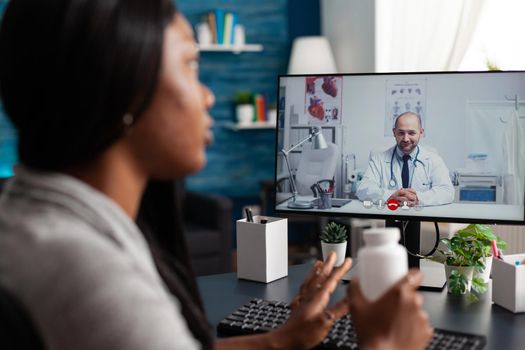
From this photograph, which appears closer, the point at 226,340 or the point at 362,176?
the point at 226,340

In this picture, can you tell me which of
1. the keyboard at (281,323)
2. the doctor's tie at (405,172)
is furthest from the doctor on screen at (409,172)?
the keyboard at (281,323)

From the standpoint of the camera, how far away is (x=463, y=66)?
13.9 feet

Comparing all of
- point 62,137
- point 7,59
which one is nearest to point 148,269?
point 62,137

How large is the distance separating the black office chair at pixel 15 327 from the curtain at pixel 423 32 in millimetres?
3650

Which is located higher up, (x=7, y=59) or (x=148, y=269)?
(x=7, y=59)

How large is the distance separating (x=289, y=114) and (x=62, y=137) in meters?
1.04

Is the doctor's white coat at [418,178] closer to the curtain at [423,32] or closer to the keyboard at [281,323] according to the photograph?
the keyboard at [281,323]

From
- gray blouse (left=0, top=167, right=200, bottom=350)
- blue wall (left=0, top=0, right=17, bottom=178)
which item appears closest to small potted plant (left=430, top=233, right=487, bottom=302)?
gray blouse (left=0, top=167, right=200, bottom=350)

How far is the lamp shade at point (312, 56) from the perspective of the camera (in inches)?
196

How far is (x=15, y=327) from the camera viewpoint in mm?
871

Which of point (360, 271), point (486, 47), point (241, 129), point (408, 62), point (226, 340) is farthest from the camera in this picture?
point (241, 129)

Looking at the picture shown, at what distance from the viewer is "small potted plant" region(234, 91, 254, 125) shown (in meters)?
5.12

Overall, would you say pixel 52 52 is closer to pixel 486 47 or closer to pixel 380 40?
pixel 486 47

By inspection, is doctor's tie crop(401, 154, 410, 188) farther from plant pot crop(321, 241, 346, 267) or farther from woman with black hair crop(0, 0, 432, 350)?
woman with black hair crop(0, 0, 432, 350)
